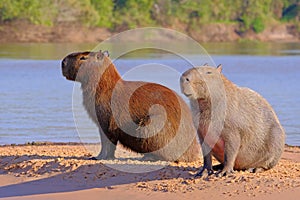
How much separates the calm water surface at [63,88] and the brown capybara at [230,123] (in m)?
4.90

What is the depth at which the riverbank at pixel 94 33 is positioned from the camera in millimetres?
55031

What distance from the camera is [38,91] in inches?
875

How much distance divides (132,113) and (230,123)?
1.57m

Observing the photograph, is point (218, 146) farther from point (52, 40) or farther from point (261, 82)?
point (52, 40)

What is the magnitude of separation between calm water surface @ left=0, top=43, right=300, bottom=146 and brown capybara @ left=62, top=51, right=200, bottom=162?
3.48 metres

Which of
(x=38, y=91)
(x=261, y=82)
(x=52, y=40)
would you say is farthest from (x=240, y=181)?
(x=52, y=40)

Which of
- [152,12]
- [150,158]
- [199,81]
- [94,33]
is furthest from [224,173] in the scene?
[152,12]

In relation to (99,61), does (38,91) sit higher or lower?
lower

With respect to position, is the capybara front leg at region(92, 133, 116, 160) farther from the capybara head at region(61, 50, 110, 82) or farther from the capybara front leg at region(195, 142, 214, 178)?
the capybara front leg at region(195, 142, 214, 178)

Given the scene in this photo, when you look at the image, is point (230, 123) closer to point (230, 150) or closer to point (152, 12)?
point (230, 150)

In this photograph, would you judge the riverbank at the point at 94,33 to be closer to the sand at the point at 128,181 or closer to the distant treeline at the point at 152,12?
the distant treeline at the point at 152,12

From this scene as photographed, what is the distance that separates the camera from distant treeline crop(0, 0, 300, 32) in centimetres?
5719

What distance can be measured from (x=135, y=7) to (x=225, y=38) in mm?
7226

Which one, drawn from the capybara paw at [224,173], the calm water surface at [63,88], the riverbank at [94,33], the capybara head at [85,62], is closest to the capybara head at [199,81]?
the capybara paw at [224,173]
